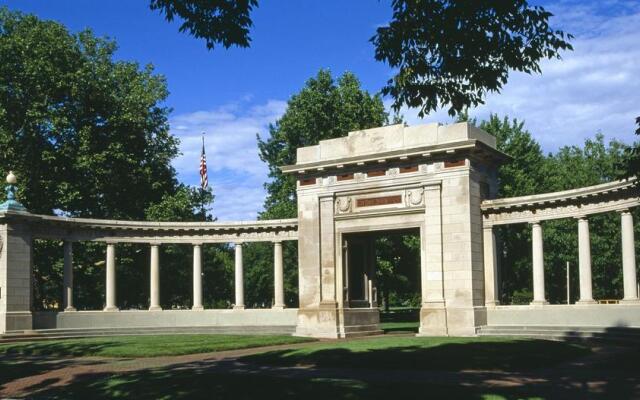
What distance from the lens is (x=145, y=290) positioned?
203 feet

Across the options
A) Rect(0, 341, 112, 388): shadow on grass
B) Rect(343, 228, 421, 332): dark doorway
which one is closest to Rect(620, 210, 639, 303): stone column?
Rect(343, 228, 421, 332): dark doorway

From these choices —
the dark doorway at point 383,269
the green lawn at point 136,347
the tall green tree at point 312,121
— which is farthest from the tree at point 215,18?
the tall green tree at point 312,121

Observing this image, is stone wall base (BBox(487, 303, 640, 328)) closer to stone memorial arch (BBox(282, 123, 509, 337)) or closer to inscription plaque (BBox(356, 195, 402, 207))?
stone memorial arch (BBox(282, 123, 509, 337))

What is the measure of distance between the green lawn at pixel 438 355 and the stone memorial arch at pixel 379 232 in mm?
6569

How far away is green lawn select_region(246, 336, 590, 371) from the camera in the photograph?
22.4m

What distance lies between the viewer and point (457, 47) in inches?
624

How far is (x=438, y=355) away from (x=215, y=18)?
13599 millimetres

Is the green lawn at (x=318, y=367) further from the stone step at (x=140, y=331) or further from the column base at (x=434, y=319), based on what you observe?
the column base at (x=434, y=319)

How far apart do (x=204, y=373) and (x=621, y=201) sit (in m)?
20.9

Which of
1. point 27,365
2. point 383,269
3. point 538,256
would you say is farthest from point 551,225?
point 27,365

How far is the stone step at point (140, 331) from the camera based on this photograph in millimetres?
37625

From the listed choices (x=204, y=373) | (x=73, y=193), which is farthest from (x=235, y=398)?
(x=73, y=193)

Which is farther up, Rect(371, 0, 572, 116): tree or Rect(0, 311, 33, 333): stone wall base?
Rect(371, 0, 572, 116): tree

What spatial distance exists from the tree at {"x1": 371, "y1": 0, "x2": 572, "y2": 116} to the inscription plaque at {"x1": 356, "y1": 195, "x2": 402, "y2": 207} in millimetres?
20557
